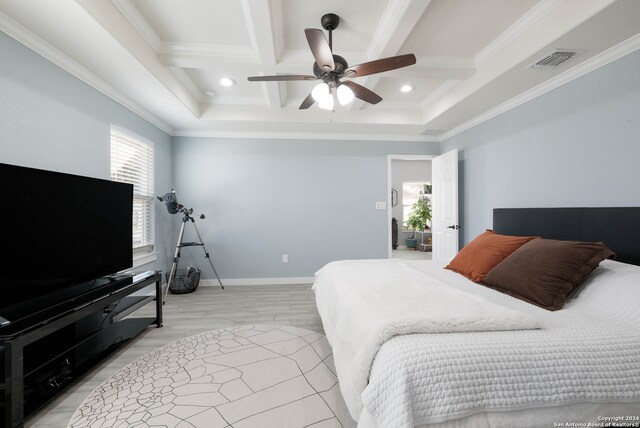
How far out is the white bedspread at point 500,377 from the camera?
2.93 feet

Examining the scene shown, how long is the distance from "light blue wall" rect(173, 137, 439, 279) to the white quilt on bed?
2.16 metres

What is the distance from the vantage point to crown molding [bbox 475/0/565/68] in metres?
1.97

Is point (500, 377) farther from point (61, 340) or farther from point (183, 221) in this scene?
point (183, 221)

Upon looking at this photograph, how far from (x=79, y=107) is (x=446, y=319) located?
127 inches

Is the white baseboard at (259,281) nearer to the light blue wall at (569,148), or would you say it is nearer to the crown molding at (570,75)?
the light blue wall at (569,148)

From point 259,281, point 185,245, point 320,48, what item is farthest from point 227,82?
point 259,281

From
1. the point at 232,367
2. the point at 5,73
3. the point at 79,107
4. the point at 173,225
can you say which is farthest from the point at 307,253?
the point at 5,73

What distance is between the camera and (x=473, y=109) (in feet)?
10.9

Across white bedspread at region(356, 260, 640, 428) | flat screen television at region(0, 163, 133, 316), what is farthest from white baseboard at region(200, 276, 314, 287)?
white bedspread at region(356, 260, 640, 428)

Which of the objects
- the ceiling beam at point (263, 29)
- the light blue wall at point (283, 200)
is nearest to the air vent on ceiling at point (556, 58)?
the ceiling beam at point (263, 29)

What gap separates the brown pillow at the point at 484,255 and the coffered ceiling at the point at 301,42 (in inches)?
58.6

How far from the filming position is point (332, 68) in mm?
1928

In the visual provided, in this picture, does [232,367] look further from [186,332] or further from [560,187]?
[560,187]

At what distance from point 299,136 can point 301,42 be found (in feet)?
6.13
